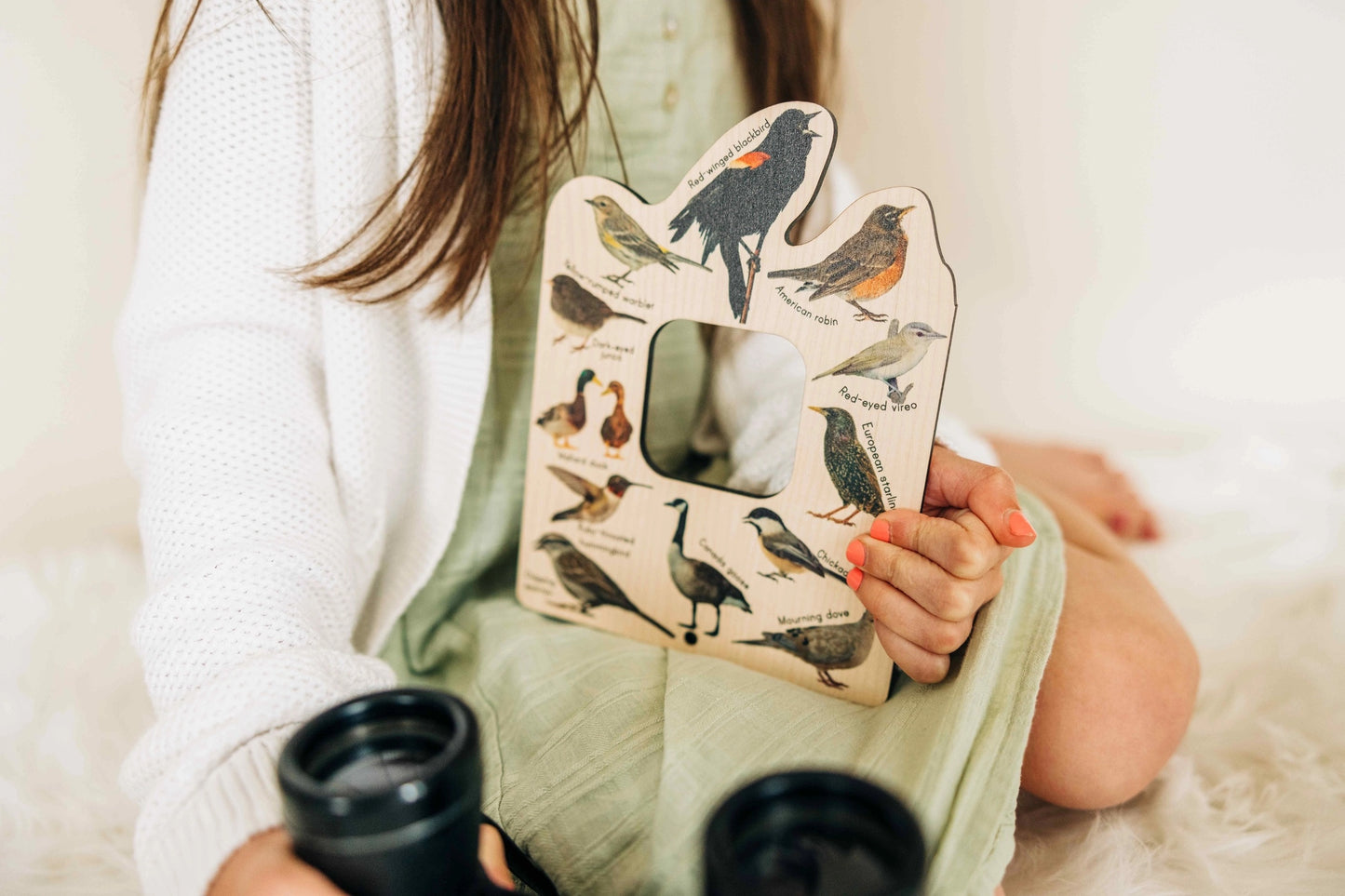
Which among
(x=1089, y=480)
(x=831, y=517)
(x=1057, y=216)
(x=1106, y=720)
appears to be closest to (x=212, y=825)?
(x=831, y=517)

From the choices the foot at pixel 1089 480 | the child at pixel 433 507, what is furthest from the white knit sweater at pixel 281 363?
the foot at pixel 1089 480

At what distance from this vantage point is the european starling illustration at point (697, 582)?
486 millimetres

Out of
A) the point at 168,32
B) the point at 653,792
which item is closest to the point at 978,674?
the point at 653,792

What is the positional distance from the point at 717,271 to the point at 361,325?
0.73 feet

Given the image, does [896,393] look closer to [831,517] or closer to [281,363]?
[831,517]

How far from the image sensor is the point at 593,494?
0.52m

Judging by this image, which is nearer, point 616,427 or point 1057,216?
point 616,427

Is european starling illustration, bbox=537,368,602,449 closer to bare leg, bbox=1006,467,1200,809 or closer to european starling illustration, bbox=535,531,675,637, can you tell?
european starling illustration, bbox=535,531,675,637

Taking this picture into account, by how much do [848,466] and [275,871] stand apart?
291mm

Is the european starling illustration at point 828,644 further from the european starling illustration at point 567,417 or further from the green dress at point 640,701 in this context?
the european starling illustration at point 567,417

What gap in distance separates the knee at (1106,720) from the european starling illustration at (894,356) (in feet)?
0.64

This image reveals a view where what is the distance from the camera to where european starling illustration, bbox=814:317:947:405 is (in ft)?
1.35

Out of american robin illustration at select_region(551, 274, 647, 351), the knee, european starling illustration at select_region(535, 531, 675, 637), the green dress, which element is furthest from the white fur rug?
american robin illustration at select_region(551, 274, 647, 351)

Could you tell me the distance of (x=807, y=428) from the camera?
0.45 metres
